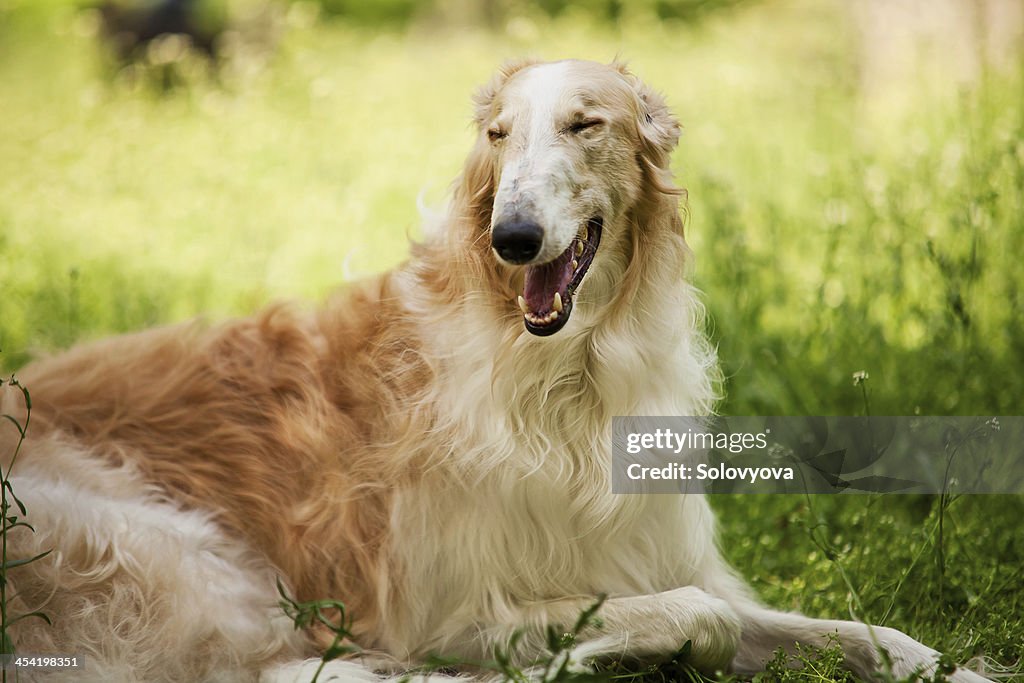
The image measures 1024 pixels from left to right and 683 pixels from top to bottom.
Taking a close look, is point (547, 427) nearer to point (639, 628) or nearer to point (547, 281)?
point (547, 281)

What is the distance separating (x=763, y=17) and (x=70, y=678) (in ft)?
38.7

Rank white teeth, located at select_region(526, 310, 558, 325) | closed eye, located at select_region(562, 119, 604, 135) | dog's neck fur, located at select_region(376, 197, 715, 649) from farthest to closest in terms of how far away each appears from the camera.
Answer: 1. dog's neck fur, located at select_region(376, 197, 715, 649)
2. closed eye, located at select_region(562, 119, 604, 135)
3. white teeth, located at select_region(526, 310, 558, 325)

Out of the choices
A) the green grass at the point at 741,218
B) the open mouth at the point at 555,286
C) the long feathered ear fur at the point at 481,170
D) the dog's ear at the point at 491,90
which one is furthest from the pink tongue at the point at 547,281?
the green grass at the point at 741,218

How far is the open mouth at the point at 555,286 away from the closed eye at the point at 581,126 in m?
0.27

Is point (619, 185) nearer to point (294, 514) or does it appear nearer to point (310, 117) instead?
point (294, 514)

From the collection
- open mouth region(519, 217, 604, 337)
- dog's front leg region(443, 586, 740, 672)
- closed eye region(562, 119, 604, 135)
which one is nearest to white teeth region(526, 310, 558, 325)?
open mouth region(519, 217, 604, 337)

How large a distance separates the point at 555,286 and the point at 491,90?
0.81 meters

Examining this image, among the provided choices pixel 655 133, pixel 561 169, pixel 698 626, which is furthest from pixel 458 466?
pixel 655 133

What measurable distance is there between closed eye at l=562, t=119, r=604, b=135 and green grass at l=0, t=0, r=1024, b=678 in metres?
0.67

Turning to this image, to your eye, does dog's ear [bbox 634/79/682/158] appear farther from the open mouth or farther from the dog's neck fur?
the open mouth

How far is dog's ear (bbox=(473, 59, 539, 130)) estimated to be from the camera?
3299mm

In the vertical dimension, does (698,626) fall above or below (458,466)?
below

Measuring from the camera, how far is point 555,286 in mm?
2973

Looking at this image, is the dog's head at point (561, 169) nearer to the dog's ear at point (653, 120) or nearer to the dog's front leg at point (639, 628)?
the dog's ear at point (653, 120)
